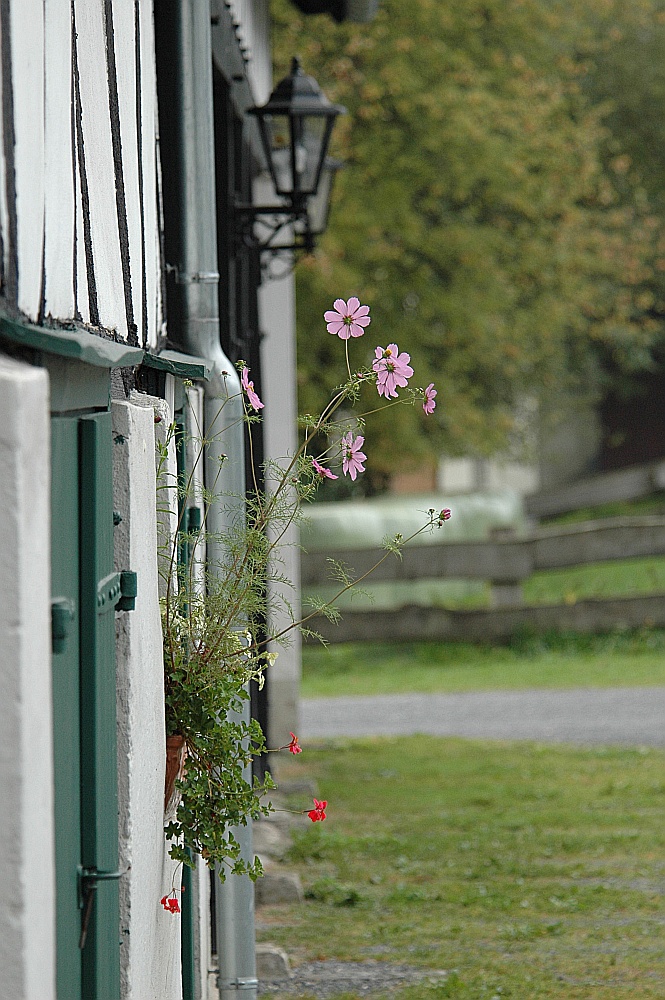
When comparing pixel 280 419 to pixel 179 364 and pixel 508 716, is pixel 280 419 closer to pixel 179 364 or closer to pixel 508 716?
pixel 508 716

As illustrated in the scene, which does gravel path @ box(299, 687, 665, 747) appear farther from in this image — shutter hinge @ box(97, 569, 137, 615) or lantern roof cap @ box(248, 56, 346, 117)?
shutter hinge @ box(97, 569, 137, 615)

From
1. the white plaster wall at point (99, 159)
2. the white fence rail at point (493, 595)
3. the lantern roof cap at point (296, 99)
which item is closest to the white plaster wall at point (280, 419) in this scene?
the lantern roof cap at point (296, 99)

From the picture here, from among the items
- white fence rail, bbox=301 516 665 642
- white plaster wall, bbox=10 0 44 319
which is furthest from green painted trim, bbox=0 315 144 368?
white fence rail, bbox=301 516 665 642

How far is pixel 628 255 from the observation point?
54.1 ft

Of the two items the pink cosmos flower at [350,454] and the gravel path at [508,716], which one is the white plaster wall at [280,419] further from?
the pink cosmos flower at [350,454]

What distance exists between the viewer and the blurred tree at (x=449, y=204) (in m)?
13.1

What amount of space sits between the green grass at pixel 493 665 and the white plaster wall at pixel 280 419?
303 cm

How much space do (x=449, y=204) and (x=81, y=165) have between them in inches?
479

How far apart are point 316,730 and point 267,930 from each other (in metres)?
4.62

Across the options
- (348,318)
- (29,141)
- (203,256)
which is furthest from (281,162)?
(29,141)

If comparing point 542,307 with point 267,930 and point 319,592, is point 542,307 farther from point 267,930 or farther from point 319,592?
point 267,930

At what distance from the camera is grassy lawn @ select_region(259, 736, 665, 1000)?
484 centimetres

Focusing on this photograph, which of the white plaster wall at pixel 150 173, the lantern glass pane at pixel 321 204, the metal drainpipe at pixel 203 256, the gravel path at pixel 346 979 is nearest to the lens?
the white plaster wall at pixel 150 173

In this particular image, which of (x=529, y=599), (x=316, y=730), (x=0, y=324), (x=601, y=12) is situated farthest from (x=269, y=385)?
(x=601, y=12)
